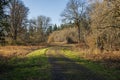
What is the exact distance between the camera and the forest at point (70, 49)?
52.3ft

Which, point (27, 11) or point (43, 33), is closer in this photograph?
point (27, 11)

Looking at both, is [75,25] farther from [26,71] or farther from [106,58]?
[26,71]

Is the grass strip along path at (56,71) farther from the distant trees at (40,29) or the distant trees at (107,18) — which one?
the distant trees at (40,29)

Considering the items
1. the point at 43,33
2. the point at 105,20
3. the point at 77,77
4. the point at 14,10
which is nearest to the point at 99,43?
the point at 105,20

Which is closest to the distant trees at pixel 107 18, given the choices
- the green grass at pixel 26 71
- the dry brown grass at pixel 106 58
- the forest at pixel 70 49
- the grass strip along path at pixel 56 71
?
the forest at pixel 70 49

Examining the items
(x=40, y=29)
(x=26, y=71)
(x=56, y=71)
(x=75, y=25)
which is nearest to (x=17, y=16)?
(x=75, y=25)

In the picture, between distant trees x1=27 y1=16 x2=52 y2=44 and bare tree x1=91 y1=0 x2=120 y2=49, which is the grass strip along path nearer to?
bare tree x1=91 y1=0 x2=120 y2=49

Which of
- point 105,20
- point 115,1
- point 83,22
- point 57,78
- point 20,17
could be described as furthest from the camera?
→ point 20,17

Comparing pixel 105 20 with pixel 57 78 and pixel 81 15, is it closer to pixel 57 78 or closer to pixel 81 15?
pixel 57 78

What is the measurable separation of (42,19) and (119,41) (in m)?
76.2

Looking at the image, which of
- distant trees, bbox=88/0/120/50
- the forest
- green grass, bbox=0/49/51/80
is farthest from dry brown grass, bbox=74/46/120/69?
green grass, bbox=0/49/51/80

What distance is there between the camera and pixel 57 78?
539 inches

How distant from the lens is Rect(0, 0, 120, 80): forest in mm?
15930

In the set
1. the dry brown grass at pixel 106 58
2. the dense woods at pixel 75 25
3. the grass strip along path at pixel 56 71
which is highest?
the dense woods at pixel 75 25
